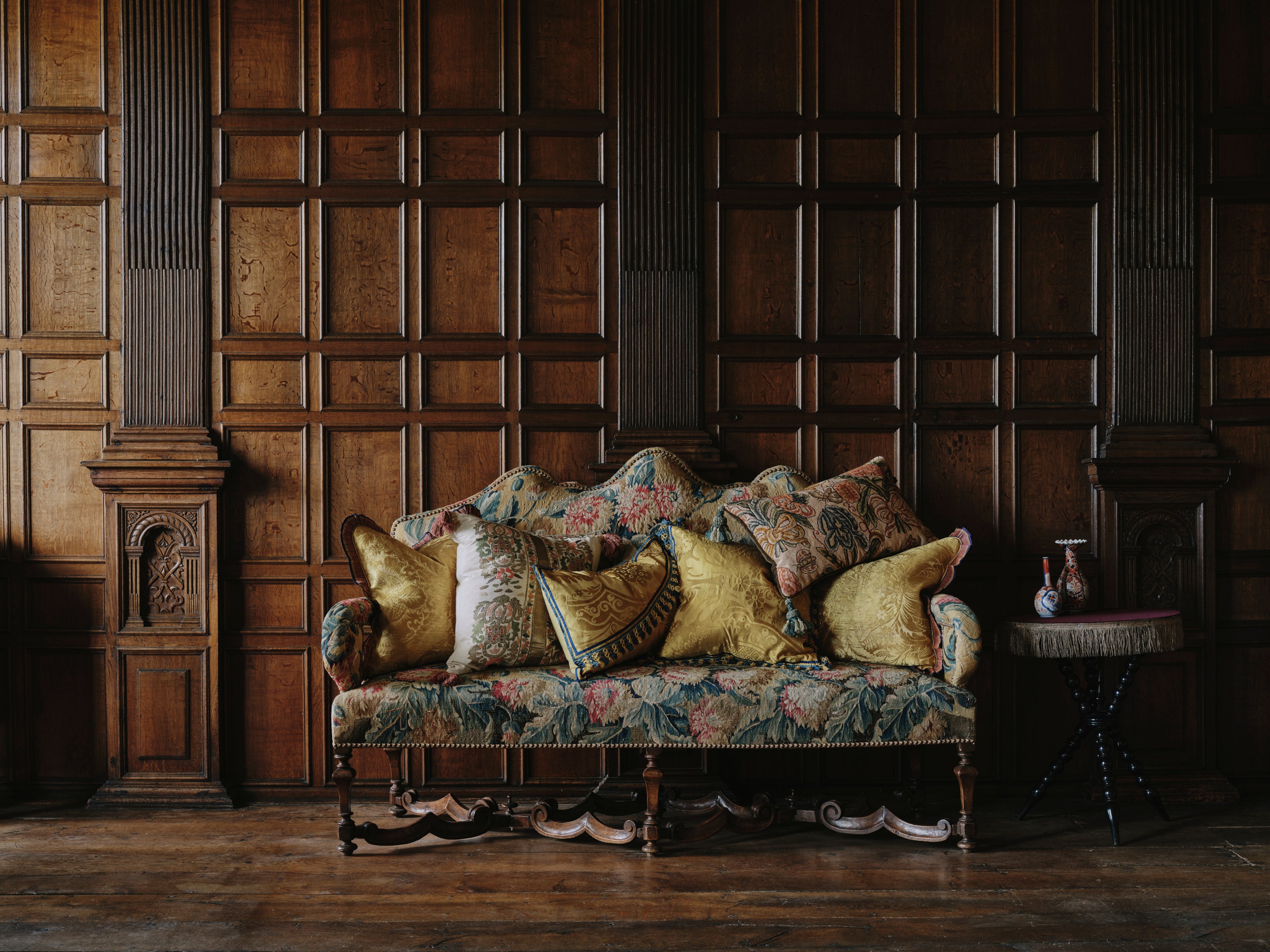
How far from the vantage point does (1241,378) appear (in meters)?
3.63

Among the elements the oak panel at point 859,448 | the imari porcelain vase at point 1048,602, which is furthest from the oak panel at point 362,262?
the imari porcelain vase at point 1048,602

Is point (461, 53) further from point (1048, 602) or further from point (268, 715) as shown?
point (1048, 602)

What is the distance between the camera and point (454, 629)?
119 inches

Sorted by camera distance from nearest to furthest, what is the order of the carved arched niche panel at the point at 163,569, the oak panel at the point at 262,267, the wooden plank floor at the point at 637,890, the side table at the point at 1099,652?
the wooden plank floor at the point at 637,890 < the side table at the point at 1099,652 < the carved arched niche panel at the point at 163,569 < the oak panel at the point at 262,267

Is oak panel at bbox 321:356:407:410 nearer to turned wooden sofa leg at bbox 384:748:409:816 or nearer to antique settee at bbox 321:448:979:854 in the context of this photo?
antique settee at bbox 321:448:979:854

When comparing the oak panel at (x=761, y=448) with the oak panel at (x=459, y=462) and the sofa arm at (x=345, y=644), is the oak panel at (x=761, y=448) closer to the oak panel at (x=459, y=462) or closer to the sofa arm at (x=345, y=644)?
the oak panel at (x=459, y=462)

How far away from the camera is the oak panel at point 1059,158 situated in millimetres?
3623

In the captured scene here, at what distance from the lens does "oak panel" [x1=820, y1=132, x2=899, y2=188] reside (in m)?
3.63

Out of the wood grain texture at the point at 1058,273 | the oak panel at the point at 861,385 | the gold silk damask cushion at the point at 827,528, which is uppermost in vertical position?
the wood grain texture at the point at 1058,273

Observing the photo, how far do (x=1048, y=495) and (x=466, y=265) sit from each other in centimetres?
247

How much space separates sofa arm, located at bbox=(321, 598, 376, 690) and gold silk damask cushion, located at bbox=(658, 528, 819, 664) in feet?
3.16

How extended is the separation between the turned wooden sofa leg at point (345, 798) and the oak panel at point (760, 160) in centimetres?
250

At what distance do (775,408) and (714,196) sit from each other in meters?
0.88

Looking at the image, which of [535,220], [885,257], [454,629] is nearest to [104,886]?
[454,629]
